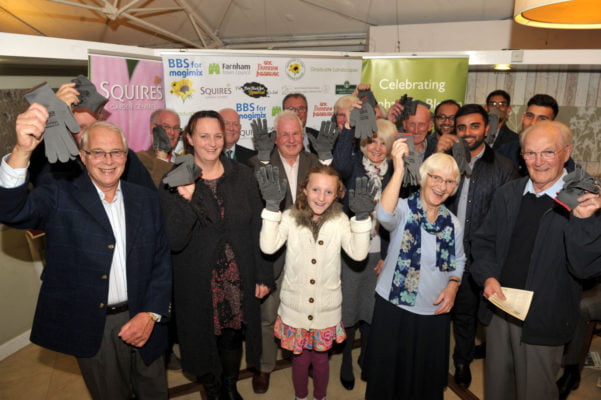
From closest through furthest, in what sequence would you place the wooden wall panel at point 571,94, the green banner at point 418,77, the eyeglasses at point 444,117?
the eyeglasses at point 444,117
the green banner at point 418,77
the wooden wall panel at point 571,94

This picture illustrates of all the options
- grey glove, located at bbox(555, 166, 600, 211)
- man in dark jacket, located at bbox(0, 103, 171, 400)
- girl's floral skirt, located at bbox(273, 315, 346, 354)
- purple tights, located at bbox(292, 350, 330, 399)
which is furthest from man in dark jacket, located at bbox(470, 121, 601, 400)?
man in dark jacket, located at bbox(0, 103, 171, 400)

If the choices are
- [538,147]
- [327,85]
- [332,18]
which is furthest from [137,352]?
[332,18]

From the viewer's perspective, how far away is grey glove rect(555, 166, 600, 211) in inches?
64.4

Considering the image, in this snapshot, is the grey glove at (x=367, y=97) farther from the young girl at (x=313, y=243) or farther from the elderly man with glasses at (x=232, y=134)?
the elderly man with glasses at (x=232, y=134)

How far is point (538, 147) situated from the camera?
1.98m

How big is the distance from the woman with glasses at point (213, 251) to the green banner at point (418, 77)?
2621 mm

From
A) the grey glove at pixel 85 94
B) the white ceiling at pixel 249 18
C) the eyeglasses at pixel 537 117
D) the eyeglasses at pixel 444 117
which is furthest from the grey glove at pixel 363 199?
the white ceiling at pixel 249 18

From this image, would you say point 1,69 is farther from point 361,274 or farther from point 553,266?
point 553,266

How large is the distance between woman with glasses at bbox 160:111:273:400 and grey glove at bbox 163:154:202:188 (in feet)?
0.27

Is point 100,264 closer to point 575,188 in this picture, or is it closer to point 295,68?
point 575,188

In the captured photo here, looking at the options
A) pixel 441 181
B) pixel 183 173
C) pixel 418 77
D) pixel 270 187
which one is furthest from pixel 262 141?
pixel 418 77

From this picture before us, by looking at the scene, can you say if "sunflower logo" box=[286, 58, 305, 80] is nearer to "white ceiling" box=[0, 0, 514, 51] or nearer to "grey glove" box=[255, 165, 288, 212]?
"grey glove" box=[255, 165, 288, 212]

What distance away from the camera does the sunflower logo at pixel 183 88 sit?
3.72m

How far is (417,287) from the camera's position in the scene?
224cm
